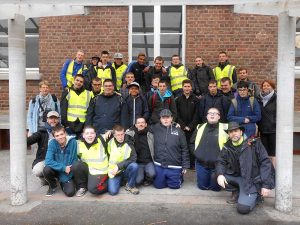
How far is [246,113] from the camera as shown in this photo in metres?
6.55

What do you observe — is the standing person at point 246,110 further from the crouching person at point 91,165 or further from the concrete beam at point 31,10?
the concrete beam at point 31,10

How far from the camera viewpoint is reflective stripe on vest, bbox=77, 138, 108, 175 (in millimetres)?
5879

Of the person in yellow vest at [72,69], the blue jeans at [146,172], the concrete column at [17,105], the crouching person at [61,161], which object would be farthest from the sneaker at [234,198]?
the person in yellow vest at [72,69]

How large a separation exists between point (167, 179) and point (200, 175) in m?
0.55

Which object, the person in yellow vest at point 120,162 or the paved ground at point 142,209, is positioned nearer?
the paved ground at point 142,209

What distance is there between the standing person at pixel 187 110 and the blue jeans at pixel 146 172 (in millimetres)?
1068

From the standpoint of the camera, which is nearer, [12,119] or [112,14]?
[12,119]

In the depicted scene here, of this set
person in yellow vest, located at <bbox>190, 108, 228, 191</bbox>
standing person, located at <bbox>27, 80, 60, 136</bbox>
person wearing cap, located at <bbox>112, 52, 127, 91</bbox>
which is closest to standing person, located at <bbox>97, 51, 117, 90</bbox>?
person wearing cap, located at <bbox>112, 52, 127, 91</bbox>

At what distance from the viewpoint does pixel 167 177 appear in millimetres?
6090

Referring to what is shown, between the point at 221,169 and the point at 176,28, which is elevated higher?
the point at 176,28

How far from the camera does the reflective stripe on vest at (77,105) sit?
6773 millimetres

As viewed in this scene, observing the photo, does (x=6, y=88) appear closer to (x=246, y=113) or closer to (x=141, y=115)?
(x=141, y=115)

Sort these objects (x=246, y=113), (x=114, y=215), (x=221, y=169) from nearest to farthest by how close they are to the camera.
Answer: (x=114, y=215)
(x=221, y=169)
(x=246, y=113)

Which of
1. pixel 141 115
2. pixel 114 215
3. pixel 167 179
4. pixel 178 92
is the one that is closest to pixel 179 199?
pixel 167 179
